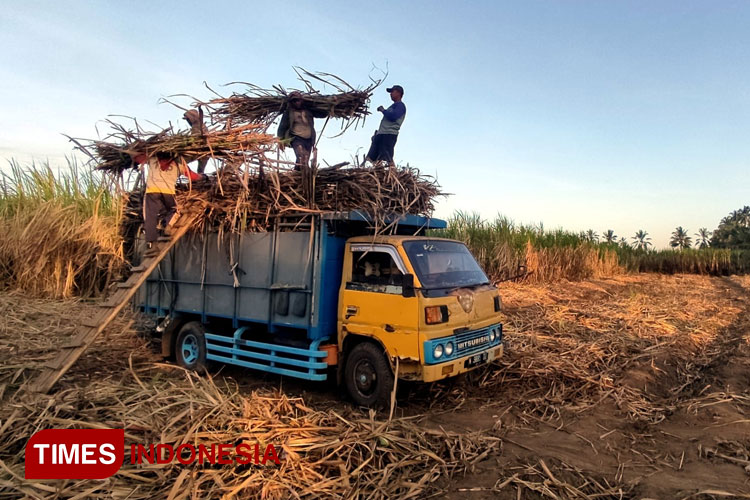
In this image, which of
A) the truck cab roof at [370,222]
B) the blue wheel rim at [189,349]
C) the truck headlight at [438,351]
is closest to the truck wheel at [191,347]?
the blue wheel rim at [189,349]

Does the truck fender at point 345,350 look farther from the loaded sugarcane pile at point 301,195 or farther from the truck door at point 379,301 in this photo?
the loaded sugarcane pile at point 301,195

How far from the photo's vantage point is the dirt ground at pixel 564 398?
12.5ft

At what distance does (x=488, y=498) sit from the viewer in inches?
140

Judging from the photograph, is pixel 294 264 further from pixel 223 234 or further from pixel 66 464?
pixel 66 464

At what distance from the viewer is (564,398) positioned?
19.6 ft

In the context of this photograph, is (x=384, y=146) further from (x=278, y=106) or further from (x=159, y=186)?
(x=159, y=186)

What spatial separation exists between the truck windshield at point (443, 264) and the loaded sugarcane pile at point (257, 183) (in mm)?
639

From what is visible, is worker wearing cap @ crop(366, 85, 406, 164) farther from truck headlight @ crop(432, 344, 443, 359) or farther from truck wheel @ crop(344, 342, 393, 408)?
truck headlight @ crop(432, 344, 443, 359)

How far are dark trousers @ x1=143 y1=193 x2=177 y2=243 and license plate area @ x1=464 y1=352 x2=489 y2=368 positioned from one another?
16.2 feet

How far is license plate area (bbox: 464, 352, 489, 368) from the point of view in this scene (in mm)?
5652

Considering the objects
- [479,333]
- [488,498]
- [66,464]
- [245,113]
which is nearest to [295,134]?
[245,113]

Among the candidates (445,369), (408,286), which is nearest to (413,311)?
(408,286)

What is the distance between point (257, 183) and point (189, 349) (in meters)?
3.15

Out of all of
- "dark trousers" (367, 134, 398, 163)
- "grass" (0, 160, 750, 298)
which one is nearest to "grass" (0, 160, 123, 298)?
"grass" (0, 160, 750, 298)
